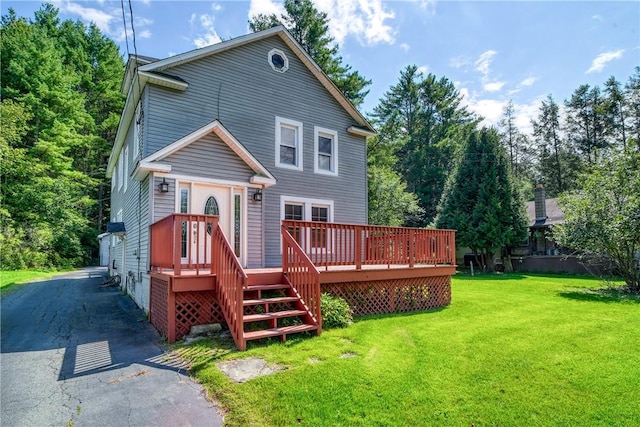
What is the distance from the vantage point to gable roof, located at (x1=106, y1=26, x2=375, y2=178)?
834 centimetres

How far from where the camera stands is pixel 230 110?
9.62 m

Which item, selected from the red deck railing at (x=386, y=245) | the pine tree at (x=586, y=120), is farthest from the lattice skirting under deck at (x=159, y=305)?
the pine tree at (x=586, y=120)

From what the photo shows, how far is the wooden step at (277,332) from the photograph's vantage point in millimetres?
5305

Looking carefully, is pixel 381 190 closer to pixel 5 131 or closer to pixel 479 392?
pixel 479 392

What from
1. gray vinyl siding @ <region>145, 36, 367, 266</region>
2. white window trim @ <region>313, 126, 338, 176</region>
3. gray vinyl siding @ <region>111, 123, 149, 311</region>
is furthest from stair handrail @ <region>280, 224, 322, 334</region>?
white window trim @ <region>313, 126, 338, 176</region>

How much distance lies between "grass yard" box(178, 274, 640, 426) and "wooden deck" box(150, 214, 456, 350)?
0.61 meters

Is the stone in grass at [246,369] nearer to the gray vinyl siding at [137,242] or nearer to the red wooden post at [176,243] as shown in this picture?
the red wooden post at [176,243]

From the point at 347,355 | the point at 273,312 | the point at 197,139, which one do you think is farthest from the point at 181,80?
the point at 347,355

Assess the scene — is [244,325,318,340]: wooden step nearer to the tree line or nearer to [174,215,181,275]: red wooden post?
[174,215,181,275]: red wooden post

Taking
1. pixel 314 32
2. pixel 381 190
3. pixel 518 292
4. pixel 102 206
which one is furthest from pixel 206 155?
pixel 102 206

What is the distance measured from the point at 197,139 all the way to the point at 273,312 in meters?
4.20

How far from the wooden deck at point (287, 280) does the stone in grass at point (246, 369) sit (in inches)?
18.3

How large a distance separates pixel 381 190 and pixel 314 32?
11.0 metres

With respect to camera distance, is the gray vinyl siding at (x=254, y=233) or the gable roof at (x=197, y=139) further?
the gray vinyl siding at (x=254, y=233)
